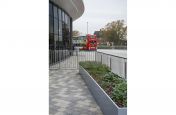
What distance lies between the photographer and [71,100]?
276 inches

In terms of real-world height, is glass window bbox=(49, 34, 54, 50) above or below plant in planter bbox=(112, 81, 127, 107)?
above

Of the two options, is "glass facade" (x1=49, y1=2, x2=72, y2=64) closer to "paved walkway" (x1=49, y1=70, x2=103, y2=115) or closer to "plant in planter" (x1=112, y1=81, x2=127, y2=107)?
"paved walkway" (x1=49, y1=70, x2=103, y2=115)

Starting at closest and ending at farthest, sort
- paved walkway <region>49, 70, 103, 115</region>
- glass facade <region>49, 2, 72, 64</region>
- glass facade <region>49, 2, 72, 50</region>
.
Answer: paved walkway <region>49, 70, 103, 115</region> → glass facade <region>49, 2, 72, 64</region> → glass facade <region>49, 2, 72, 50</region>

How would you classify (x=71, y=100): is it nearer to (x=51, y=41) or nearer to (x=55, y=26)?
(x=51, y=41)

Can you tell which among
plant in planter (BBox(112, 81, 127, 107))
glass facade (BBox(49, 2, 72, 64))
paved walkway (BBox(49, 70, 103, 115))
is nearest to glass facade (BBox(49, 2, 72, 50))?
glass facade (BBox(49, 2, 72, 64))

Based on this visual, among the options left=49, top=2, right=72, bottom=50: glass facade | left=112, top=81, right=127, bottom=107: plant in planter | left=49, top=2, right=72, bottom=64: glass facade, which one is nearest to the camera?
left=112, top=81, right=127, bottom=107: plant in planter

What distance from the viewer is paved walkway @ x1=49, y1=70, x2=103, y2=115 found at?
5.92 meters

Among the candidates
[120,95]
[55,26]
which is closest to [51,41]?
[55,26]

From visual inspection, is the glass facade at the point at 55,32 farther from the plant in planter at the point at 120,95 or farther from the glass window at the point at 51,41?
the plant in planter at the point at 120,95

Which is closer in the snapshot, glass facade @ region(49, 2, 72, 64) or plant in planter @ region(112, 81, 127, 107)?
plant in planter @ region(112, 81, 127, 107)
